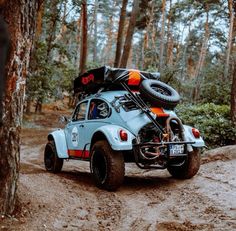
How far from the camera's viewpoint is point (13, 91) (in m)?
3.65

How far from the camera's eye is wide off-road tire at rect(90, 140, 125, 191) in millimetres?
5871

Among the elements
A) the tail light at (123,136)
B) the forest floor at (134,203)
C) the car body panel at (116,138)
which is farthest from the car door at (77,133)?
the tail light at (123,136)

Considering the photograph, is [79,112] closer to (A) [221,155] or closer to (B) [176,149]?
(B) [176,149]

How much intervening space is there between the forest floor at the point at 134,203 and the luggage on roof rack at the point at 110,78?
204cm

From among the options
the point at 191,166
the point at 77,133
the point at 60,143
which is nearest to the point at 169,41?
the point at 60,143

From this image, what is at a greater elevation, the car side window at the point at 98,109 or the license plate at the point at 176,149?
the car side window at the point at 98,109

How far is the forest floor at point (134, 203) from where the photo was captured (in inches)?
164

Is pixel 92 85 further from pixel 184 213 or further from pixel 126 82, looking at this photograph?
pixel 184 213

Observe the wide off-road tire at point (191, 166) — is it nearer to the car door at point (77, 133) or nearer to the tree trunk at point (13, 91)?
the car door at point (77, 133)

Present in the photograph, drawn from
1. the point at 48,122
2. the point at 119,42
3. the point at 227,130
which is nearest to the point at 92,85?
the point at 227,130

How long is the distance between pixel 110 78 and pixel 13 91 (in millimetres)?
3496

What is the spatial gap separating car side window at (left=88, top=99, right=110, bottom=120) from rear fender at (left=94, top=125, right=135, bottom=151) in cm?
72

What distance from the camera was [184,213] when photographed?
474 cm

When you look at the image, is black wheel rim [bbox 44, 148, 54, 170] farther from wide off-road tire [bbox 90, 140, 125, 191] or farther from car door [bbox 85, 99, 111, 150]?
wide off-road tire [bbox 90, 140, 125, 191]
